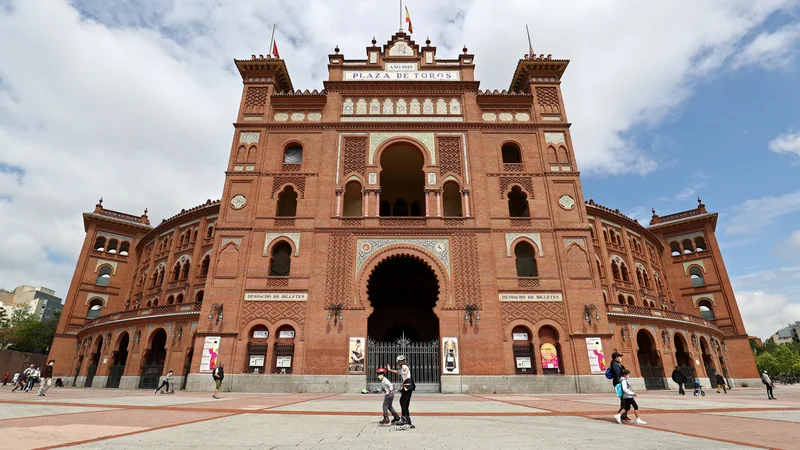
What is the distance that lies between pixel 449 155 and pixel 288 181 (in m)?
10.0

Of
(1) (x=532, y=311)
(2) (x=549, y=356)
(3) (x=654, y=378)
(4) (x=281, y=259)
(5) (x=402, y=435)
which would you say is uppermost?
(4) (x=281, y=259)

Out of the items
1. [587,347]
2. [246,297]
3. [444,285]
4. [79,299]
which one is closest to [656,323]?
[587,347]

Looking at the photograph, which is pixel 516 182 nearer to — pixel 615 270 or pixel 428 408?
pixel 615 270

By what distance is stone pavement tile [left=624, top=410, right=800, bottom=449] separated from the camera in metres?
5.99

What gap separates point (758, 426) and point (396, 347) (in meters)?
16.3

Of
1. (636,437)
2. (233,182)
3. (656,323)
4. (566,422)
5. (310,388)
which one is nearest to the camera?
(636,437)

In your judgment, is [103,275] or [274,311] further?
[103,275]

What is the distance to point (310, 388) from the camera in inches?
790

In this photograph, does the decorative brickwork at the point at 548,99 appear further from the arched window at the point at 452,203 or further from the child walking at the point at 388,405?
the child walking at the point at 388,405

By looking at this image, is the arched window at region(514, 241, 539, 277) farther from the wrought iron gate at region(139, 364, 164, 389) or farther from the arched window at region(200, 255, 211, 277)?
the wrought iron gate at region(139, 364, 164, 389)

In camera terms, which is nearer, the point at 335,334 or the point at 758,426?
the point at 758,426

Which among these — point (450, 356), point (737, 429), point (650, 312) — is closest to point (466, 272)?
point (450, 356)

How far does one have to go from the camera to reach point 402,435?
22.3 ft

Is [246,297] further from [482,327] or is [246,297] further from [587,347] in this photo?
[587,347]
